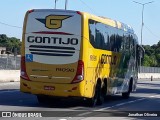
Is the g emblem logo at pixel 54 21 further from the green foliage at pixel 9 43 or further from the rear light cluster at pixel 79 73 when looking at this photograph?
the green foliage at pixel 9 43

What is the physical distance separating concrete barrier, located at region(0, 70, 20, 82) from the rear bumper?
1860cm

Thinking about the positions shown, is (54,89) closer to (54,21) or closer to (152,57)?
(54,21)

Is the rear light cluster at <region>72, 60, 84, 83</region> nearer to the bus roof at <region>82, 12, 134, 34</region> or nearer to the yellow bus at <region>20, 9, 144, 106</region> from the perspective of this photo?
the yellow bus at <region>20, 9, 144, 106</region>

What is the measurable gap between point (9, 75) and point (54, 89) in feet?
67.2

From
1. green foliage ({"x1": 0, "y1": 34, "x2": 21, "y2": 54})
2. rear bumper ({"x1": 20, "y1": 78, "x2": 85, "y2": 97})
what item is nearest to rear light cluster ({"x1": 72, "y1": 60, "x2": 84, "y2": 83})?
rear bumper ({"x1": 20, "y1": 78, "x2": 85, "y2": 97})

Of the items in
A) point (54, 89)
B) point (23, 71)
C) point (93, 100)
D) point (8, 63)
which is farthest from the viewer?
point (8, 63)

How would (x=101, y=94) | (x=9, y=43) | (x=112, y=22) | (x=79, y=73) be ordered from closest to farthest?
(x=79, y=73)
(x=101, y=94)
(x=112, y=22)
(x=9, y=43)

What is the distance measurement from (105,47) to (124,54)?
159 inches

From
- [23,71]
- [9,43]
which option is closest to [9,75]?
[23,71]

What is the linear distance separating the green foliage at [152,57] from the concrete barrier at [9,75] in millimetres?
82369

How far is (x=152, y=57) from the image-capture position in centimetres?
14050

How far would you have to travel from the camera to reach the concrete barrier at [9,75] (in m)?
36.3

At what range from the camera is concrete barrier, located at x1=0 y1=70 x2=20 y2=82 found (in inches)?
1430

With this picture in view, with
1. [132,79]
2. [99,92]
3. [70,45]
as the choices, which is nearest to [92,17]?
[70,45]
